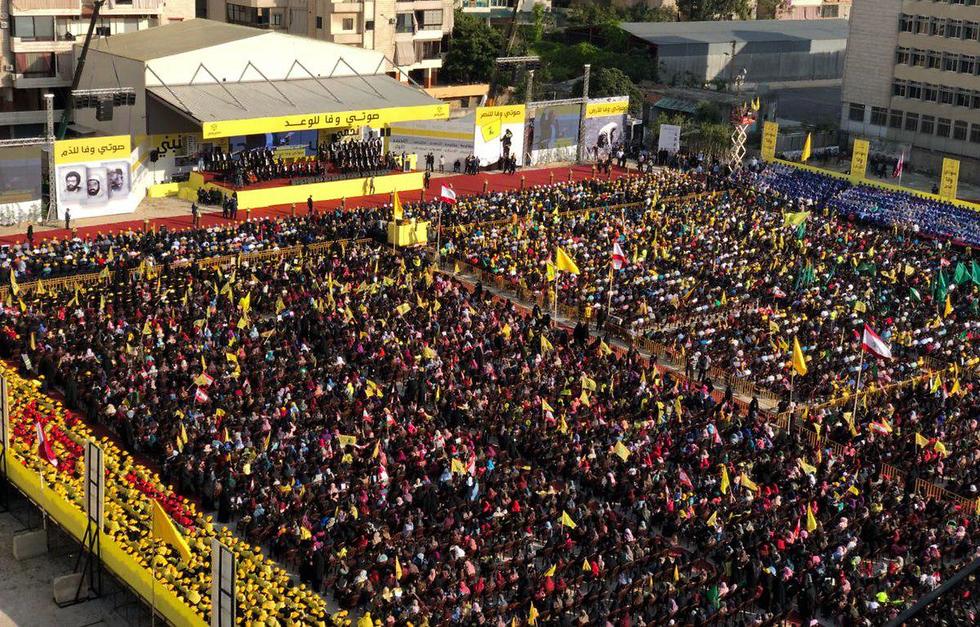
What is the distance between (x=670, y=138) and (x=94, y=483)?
49.1m

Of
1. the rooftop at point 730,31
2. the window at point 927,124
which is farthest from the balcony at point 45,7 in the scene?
the window at point 927,124

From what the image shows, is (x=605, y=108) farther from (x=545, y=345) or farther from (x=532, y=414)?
(x=532, y=414)

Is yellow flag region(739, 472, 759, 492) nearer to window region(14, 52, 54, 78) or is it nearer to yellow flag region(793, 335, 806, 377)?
yellow flag region(793, 335, 806, 377)

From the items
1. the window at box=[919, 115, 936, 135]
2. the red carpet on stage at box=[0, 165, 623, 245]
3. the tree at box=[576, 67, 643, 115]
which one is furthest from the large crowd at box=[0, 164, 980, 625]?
the tree at box=[576, 67, 643, 115]

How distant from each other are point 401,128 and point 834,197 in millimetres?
21550

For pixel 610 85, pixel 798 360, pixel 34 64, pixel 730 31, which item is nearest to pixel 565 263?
pixel 798 360

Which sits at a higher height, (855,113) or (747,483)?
(855,113)

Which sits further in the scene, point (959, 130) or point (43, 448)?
point (959, 130)

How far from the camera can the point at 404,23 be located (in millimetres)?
82000

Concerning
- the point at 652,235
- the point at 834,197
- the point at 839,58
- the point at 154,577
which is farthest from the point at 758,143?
the point at 154,577

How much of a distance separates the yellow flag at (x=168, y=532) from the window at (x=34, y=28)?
44363 millimetres

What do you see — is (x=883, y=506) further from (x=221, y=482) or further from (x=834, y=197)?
(x=834, y=197)

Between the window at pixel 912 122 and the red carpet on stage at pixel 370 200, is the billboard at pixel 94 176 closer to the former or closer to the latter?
the red carpet on stage at pixel 370 200

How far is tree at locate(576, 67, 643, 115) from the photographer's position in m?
81.9
